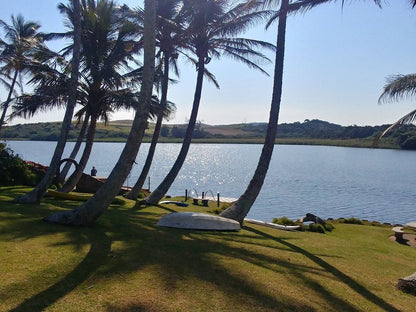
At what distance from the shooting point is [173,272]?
20.6ft

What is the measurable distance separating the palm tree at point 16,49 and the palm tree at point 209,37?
745cm

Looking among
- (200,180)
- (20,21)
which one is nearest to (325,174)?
(200,180)

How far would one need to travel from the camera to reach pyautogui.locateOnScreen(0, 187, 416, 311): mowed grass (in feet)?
16.7

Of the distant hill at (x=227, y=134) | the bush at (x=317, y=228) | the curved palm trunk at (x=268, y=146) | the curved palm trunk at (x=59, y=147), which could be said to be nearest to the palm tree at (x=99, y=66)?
the curved palm trunk at (x=59, y=147)

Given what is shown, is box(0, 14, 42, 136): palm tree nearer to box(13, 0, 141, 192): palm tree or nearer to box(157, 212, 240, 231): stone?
box(13, 0, 141, 192): palm tree

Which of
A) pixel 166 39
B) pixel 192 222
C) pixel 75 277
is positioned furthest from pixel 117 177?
pixel 166 39

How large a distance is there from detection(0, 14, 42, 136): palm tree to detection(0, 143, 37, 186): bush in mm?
4158

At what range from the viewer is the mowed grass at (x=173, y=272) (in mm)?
5090

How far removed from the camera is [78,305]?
473 centimetres

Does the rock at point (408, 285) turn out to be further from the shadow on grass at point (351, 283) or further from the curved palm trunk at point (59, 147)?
the curved palm trunk at point (59, 147)

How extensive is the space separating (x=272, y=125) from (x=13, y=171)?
13226mm

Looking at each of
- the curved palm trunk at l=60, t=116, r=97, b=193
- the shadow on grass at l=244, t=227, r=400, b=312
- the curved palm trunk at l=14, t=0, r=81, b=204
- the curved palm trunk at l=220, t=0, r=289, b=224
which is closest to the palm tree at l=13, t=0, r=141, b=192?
the curved palm trunk at l=60, t=116, r=97, b=193

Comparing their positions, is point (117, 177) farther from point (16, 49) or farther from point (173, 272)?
point (16, 49)

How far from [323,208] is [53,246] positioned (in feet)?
89.8
